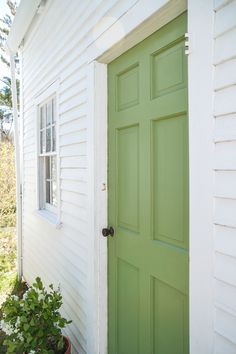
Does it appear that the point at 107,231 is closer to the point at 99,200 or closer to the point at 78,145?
the point at 99,200

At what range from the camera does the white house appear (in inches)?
50.8

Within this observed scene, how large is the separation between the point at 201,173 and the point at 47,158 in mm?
3324

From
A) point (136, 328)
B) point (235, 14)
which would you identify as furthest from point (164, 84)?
point (136, 328)

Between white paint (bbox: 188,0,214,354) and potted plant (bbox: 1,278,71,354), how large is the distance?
4.58ft

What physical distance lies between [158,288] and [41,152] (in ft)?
10.1

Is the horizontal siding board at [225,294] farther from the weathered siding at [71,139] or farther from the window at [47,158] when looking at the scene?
the window at [47,158]

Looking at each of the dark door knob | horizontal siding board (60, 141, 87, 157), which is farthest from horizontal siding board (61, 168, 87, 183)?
the dark door knob

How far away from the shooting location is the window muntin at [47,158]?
13.1 ft

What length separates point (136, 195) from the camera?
206cm

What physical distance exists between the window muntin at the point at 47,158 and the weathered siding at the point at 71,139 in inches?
10.0

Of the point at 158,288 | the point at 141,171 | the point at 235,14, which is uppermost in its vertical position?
the point at 235,14

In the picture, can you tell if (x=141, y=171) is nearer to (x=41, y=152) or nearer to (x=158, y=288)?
(x=158, y=288)

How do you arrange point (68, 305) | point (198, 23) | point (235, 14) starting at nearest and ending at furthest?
1. point (235, 14)
2. point (198, 23)
3. point (68, 305)

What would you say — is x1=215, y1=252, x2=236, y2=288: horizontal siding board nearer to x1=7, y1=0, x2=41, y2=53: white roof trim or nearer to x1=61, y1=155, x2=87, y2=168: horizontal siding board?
x1=61, y1=155, x2=87, y2=168: horizontal siding board
